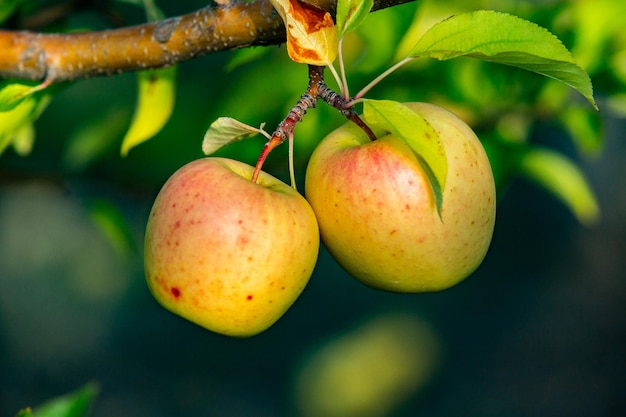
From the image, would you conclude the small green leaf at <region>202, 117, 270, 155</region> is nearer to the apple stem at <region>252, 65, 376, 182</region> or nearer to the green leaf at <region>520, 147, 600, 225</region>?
the apple stem at <region>252, 65, 376, 182</region>

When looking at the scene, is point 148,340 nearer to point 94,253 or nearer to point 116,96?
point 94,253

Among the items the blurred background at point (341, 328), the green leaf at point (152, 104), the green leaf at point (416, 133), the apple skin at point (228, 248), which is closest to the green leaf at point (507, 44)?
the green leaf at point (416, 133)

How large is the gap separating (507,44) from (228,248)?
0.22m

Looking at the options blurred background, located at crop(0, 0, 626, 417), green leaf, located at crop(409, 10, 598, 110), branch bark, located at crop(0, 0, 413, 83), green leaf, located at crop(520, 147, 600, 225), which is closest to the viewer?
green leaf, located at crop(409, 10, 598, 110)

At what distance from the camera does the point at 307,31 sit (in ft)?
1.59

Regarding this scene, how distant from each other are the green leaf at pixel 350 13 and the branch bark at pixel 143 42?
0.04 metres

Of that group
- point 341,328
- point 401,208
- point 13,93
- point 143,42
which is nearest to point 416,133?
point 401,208

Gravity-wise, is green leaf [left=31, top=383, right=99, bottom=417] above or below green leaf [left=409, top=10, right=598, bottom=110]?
below

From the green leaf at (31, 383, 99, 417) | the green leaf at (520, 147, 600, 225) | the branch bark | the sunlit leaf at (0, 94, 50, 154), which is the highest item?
the branch bark

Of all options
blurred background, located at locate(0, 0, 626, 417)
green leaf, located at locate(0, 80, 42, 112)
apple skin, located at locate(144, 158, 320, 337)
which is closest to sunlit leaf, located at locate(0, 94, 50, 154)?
green leaf, located at locate(0, 80, 42, 112)

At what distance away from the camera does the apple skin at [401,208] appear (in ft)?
1.68

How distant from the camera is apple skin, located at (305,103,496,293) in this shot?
1.68 ft

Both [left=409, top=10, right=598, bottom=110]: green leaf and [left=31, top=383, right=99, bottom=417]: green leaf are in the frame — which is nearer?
[left=409, top=10, right=598, bottom=110]: green leaf

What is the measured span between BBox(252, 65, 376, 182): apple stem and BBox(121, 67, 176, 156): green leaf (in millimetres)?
250
